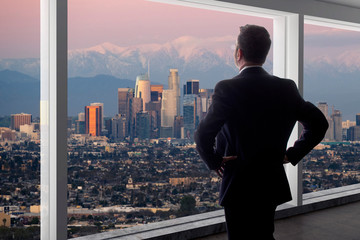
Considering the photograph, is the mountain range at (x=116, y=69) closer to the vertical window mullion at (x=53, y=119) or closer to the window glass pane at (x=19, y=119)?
the window glass pane at (x=19, y=119)

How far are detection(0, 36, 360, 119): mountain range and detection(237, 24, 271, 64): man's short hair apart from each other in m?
1.74

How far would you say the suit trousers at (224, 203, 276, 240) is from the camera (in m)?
1.76

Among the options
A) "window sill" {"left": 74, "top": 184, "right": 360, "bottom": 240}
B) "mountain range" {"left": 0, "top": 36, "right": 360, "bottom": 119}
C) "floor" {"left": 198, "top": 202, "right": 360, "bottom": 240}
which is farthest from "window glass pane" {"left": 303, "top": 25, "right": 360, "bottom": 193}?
"floor" {"left": 198, "top": 202, "right": 360, "bottom": 240}

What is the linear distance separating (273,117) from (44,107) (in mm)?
1875

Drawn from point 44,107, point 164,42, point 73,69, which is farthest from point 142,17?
point 44,107

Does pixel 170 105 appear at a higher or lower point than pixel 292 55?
lower

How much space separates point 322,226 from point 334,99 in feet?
5.95

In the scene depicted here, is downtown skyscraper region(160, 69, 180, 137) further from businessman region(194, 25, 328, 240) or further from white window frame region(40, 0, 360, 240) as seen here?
businessman region(194, 25, 328, 240)

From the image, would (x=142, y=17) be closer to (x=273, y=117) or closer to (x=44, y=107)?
(x=44, y=107)

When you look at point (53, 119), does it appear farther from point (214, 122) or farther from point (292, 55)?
point (292, 55)

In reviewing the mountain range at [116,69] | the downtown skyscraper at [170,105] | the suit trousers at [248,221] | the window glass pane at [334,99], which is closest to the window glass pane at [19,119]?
the mountain range at [116,69]

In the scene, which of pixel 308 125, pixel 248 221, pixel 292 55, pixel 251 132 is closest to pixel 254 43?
pixel 251 132

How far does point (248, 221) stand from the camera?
1763 mm

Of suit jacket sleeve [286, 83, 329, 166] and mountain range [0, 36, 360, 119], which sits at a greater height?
mountain range [0, 36, 360, 119]
